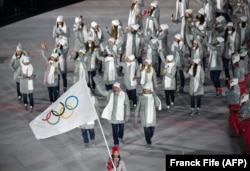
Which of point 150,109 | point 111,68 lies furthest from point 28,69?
point 150,109

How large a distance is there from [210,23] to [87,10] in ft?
27.2

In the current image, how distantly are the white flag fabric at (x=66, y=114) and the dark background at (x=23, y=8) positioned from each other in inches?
673

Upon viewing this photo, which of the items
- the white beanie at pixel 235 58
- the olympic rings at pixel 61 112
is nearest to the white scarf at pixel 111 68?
the white beanie at pixel 235 58

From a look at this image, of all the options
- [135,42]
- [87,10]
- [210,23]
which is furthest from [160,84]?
[87,10]

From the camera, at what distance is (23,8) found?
130 feet

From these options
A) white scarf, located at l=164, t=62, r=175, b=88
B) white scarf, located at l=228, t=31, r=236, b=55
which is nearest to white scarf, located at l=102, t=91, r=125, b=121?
white scarf, located at l=164, t=62, r=175, b=88

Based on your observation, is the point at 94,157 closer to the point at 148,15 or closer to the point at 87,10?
the point at 148,15

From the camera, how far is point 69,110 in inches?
822

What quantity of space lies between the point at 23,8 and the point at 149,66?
15.3 m

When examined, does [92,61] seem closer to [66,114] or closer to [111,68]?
[111,68]

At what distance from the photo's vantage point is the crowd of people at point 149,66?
23.2 metres

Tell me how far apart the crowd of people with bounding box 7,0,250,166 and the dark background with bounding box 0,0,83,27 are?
323 inches

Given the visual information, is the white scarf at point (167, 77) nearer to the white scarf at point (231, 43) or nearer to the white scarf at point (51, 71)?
the white scarf at point (51, 71)

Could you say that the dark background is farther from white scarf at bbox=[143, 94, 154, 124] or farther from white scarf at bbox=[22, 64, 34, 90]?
white scarf at bbox=[143, 94, 154, 124]
